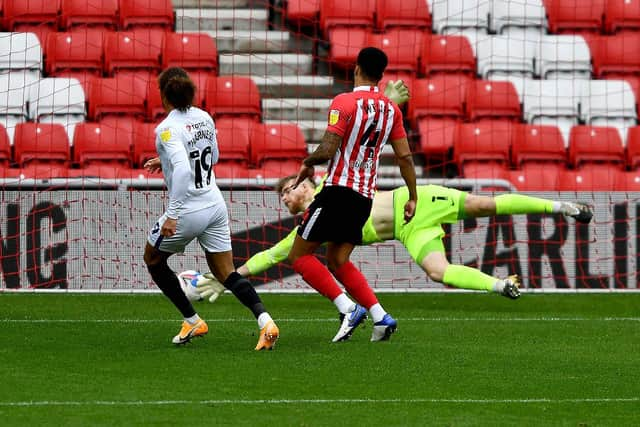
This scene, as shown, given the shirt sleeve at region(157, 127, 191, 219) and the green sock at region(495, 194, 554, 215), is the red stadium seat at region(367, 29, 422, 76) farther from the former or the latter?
the shirt sleeve at region(157, 127, 191, 219)

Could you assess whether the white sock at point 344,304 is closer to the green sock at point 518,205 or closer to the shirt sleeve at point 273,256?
the shirt sleeve at point 273,256

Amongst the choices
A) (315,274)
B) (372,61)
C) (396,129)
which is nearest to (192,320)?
(315,274)

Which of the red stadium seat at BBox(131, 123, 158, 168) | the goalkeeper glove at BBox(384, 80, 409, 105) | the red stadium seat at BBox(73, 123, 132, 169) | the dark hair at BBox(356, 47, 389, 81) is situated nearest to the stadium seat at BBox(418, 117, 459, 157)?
the red stadium seat at BBox(131, 123, 158, 168)

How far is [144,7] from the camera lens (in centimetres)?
1639

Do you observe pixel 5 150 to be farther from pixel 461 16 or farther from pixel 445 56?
pixel 461 16

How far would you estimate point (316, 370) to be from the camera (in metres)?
7.35

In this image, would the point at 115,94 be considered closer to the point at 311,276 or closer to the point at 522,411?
the point at 311,276

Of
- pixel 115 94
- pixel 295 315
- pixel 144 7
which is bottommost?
pixel 295 315

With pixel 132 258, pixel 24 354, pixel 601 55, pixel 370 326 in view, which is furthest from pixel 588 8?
pixel 24 354

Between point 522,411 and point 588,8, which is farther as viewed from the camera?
point 588,8

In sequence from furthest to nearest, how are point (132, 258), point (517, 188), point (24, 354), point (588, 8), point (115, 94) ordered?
point (588, 8)
point (115, 94)
point (517, 188)
point (132, 258)
point (24, 354)

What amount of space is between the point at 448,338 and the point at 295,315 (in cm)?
194

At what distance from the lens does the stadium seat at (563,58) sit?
55.7 ft

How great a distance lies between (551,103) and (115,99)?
5.25 metres
